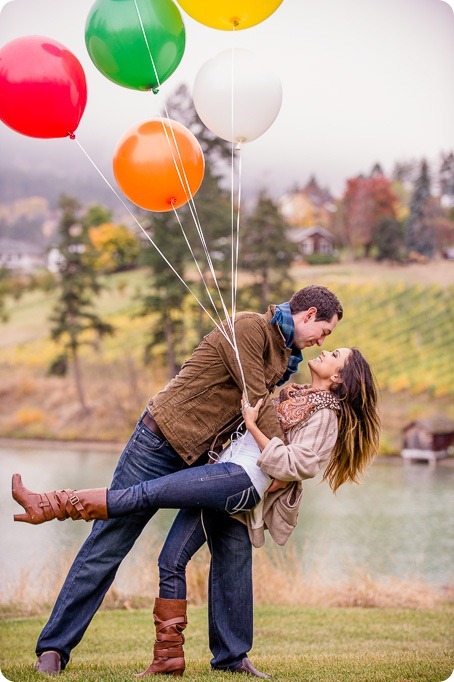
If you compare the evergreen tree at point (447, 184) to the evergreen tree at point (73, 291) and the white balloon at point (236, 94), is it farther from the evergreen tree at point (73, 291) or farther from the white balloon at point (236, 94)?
the white balloon at point (236, 94)

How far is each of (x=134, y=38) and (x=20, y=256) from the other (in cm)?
2439

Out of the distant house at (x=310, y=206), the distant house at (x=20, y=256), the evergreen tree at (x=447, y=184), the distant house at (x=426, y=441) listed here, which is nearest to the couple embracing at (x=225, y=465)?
the distant house at (x=426, y=441)

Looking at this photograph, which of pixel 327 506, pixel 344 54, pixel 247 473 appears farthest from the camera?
pixel 344 54

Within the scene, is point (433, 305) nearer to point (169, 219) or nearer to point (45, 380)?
point (169, 219)

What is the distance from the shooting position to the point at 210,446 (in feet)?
11.0

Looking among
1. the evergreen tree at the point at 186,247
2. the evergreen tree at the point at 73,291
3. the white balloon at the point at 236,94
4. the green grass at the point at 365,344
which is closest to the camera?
the white balloon at the point at 236,94

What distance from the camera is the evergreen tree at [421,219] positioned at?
24.3m

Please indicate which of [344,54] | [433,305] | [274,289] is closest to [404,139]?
[344,54]

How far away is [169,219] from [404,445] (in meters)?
6.66

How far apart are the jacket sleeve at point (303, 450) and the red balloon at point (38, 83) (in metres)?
1.66

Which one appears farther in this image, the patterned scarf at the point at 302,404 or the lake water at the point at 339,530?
the lake water at the point at 339,530

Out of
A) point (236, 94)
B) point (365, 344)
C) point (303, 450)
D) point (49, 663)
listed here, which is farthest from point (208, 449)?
point (365, 344)

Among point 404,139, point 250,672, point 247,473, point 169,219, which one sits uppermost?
point 404,139

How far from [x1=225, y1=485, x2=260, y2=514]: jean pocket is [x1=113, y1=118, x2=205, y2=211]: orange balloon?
138 cm
